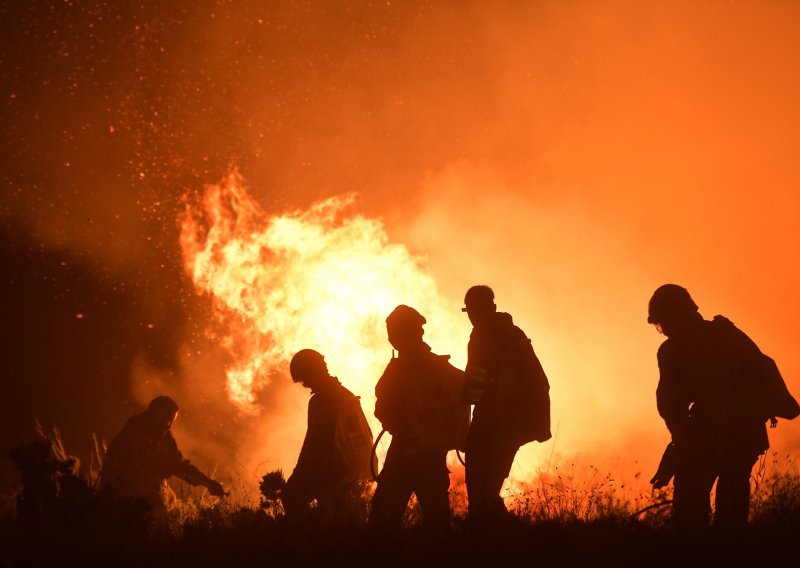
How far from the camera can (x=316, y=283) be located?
14211mm

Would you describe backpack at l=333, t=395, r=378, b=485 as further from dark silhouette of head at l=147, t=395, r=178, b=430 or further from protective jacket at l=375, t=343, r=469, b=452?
dark silhouette of head at l=147, t=395, r=178, b=430

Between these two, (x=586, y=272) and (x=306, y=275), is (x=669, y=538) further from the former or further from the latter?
(x=586, y=272)

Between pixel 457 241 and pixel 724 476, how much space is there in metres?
11.3

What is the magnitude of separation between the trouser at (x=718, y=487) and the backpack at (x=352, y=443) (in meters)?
2.79

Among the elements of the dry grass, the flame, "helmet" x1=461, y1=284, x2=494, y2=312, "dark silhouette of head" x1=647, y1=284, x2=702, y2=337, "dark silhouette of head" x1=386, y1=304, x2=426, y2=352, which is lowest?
the dry grass

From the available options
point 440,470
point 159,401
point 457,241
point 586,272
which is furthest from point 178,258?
point 440,470

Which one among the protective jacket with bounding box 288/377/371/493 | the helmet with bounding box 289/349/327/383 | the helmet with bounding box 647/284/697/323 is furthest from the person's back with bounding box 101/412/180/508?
the helmet with bounding box 647/284/697/323

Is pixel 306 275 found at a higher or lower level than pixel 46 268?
lower

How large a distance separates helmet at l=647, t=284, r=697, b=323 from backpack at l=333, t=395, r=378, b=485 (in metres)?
2.88

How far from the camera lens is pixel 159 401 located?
31.9ft

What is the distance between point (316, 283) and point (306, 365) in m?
6.10

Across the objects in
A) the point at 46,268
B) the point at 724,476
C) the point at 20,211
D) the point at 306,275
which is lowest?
the point at 724,476

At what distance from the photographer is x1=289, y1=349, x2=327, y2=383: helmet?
26.8 ft

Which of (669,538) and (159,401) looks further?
(159,401)
